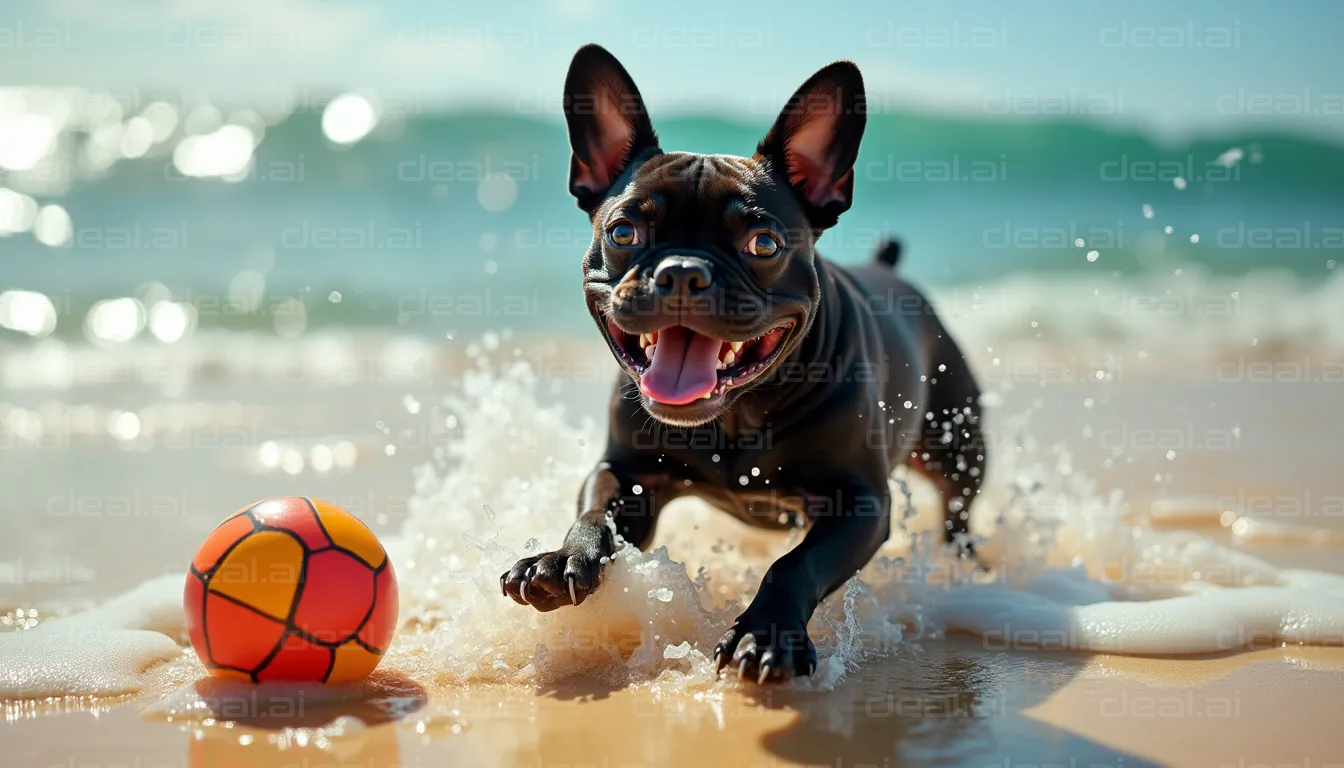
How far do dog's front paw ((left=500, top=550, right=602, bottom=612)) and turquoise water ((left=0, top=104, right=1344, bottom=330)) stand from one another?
30.4 ft

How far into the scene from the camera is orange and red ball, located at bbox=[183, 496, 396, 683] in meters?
3.26

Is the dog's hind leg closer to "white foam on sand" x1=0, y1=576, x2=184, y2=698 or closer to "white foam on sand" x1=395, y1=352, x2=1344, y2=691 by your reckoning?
"white foam on sand" x1=395, y1=352, x2=1344, y2=691

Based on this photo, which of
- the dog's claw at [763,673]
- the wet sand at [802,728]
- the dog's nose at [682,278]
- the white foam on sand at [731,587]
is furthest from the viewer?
the white foam on sand at [731,587]

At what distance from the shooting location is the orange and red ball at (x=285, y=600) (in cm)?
326

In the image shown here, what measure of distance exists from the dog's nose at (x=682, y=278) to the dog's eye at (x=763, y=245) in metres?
0.27

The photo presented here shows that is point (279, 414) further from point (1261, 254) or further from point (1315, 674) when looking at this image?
point (1261, 254)

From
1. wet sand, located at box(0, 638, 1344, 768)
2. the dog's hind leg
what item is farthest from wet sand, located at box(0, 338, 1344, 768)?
the dog's hind leg

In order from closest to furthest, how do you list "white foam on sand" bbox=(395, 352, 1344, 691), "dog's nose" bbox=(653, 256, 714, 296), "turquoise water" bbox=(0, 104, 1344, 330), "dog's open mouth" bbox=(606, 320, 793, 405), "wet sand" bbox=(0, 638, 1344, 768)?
"wet sand" bbox=(0, 638, 1344, 768), "dog's nose" bbox=(653, 256, 714, 296), "dog's open mouth" bbox=(606, 320, 793, 405), "white foam on sand" bbox=(395, 352, 1344, 691), "turquoise water" bbox=(0, 104, 1344, 330)

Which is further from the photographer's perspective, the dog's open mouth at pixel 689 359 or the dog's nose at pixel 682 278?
the dog's open mouth at pixel 689 359

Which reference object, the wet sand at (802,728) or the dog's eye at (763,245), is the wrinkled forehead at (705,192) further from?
the wet sand at (802,728)

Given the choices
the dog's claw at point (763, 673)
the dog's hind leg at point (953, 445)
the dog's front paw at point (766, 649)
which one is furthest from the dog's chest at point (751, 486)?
the dog's hind leg at point (953, 445)

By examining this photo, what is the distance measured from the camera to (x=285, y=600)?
10.7 ft

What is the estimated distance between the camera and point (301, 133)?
21844 millimetres

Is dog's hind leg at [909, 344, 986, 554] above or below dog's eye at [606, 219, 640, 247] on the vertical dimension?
below
